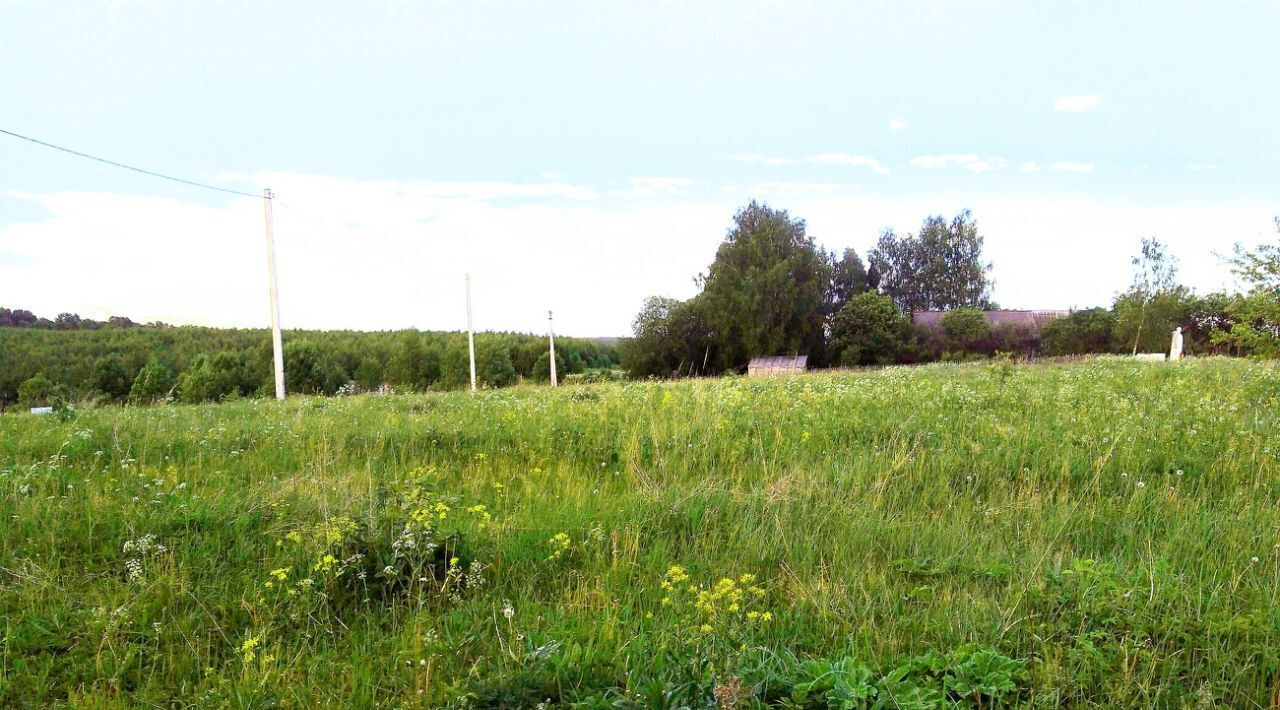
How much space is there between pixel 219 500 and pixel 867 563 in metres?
4.37

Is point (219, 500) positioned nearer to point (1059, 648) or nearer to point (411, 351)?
point (1059, 648)

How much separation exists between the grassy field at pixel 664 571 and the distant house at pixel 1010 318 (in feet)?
167

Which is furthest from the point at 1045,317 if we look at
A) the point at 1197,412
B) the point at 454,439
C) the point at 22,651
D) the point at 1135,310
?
the point at 22,651

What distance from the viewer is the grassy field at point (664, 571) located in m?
2.39

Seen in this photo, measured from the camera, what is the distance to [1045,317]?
53062 mm

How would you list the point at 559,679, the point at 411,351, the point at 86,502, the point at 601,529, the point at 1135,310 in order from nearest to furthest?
1. the point at 559,679
2. the point at 601,529
3. the point at 86,502
4. the point at 1135,310
5. the point at 411,351

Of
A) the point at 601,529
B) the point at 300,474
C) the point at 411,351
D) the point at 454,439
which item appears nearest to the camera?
the point at 601,529

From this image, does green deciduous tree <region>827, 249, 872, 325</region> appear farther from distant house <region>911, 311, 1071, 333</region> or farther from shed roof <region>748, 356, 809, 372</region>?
shed roof <region>748, 356, 809, 372</region>

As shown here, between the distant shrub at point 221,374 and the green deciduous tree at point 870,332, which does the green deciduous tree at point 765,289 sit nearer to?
the green deciduous tree at point 870,332

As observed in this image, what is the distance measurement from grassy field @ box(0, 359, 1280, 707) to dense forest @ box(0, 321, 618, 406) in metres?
52.7

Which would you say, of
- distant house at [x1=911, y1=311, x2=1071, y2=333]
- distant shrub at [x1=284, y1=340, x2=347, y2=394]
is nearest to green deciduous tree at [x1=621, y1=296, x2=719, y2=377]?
distant house at [x1=911, y1=311, x2=1071, y2=333]

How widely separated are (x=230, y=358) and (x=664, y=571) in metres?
75.8

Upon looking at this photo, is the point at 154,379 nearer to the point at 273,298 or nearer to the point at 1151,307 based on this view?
the point at 273,298

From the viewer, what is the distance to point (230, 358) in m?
65.4
